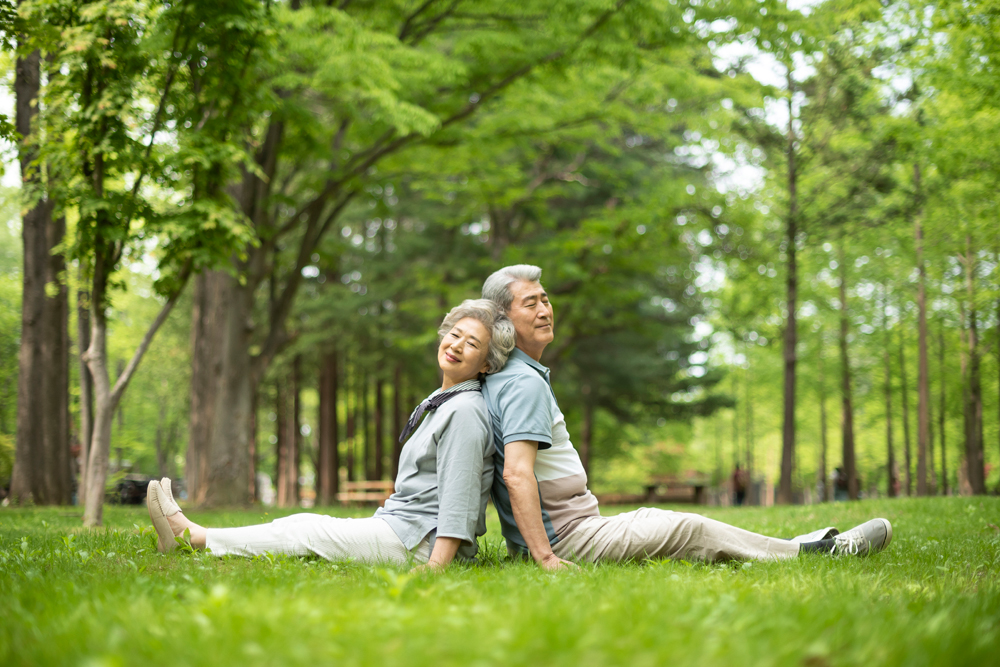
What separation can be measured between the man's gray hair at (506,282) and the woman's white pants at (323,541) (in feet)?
4.79

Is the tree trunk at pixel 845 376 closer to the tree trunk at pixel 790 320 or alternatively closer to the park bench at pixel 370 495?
the tree trunk at pixel 790 320

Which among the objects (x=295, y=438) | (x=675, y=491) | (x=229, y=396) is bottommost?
(x=675, y=491)

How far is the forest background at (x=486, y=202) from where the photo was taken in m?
7.32

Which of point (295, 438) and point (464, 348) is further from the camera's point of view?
point (295, 438)

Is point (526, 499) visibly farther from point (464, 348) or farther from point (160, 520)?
point (160, 520)

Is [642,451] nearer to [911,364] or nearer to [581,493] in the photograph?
[911,364]

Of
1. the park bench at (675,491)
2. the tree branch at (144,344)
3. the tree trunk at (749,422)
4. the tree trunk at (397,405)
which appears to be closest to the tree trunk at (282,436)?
the tree trunk at (397,405)

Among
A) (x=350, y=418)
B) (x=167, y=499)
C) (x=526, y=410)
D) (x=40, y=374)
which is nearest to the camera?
(x=526, y=410)

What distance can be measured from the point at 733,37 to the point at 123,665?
12.2m

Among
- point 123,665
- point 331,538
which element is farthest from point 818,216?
point 123,665

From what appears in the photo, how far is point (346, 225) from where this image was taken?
2636 centimetres

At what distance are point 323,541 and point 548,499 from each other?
4.29 ft

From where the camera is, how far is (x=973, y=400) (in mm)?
20281

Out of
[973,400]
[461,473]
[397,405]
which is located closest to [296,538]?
[461,473]
